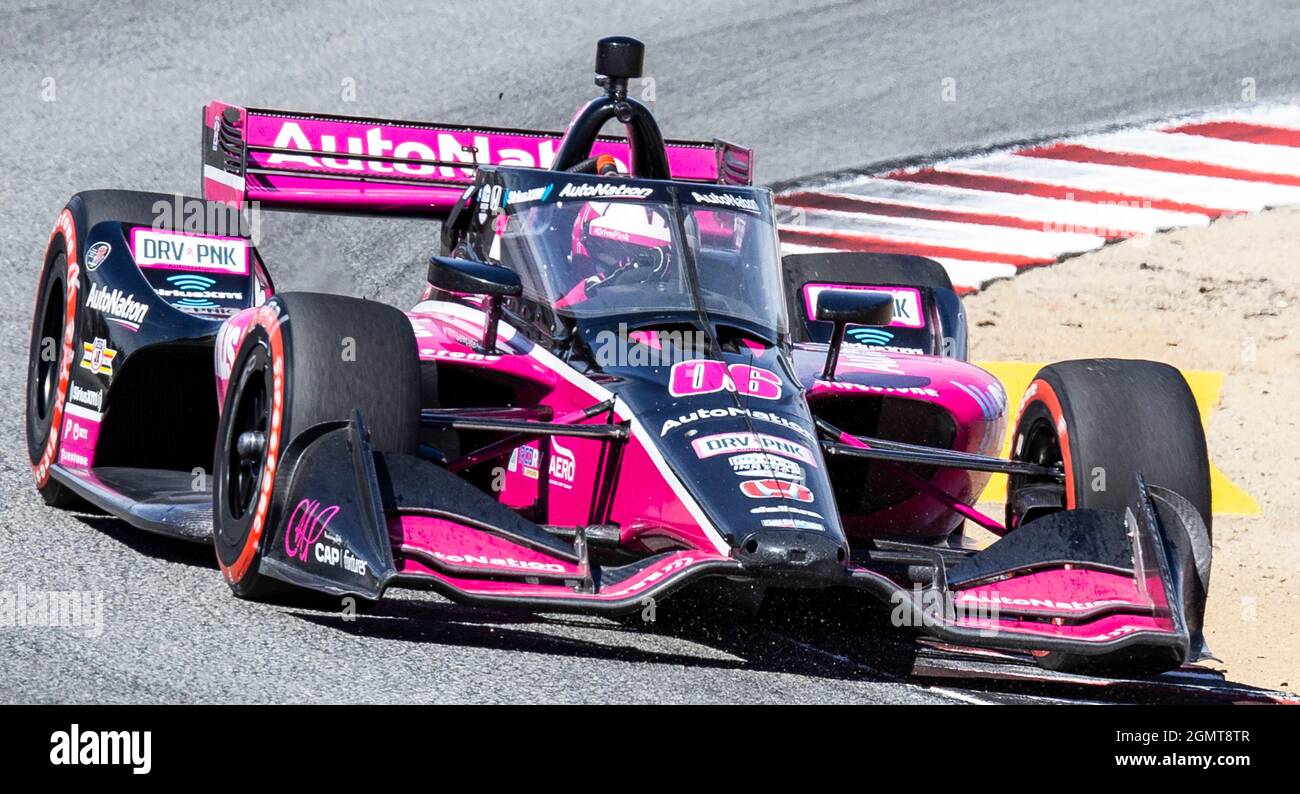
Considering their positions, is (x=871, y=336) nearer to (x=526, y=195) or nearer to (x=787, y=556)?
(x=526, y=195)

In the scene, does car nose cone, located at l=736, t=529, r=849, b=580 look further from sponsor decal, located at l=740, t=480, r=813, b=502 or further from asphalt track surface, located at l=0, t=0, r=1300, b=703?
asphalt track surface, located at l=0, t=0, r=1300, b=703

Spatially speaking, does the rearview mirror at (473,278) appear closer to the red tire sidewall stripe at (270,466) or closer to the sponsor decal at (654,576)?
the red tire sidewall stripe at (270,466)

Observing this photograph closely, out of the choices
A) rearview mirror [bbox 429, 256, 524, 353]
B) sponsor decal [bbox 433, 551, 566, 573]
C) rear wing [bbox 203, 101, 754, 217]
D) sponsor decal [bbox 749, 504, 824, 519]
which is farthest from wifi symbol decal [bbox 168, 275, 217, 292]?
sponsor decal [bbox 749, 504, 824, 519]

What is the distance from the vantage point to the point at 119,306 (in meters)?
7.33

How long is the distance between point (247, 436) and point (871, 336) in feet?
9.92

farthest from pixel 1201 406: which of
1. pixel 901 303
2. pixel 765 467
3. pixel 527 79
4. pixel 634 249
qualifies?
pixel 527 79

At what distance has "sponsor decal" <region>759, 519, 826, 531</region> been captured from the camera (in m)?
5.41

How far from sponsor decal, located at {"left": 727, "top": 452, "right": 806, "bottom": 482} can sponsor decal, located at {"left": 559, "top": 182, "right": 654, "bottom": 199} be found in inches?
54.4
